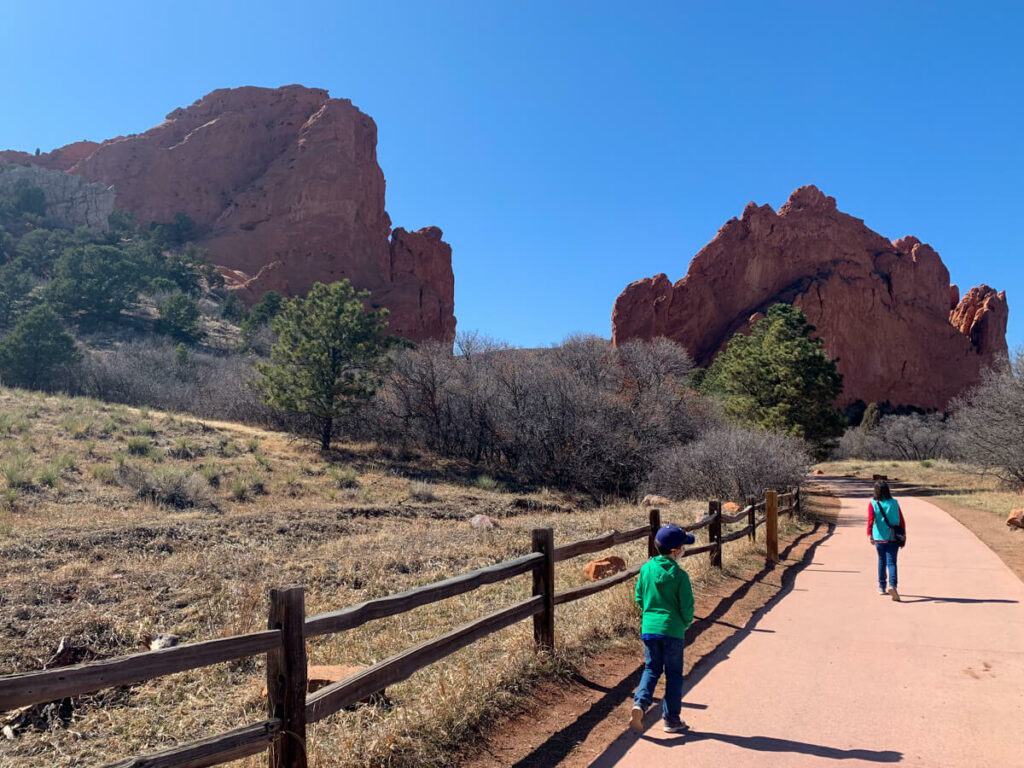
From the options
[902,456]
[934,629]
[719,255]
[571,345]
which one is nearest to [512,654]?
[934,629]

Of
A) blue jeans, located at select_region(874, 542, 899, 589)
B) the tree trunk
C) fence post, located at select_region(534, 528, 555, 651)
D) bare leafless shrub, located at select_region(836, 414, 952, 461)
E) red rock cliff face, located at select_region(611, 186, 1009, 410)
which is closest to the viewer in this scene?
fence post, located at select_region(534, 528, 555, 651)

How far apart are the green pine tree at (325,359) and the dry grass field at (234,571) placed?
11.6 ft

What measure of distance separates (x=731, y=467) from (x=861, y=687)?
1503cm

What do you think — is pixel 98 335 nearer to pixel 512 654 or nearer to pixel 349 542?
pixel 349 542

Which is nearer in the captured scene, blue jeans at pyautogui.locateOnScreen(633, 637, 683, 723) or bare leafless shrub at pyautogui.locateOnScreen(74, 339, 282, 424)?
blue jeans at pyautogui.locateOnScreen(633, 637, 683, 723)

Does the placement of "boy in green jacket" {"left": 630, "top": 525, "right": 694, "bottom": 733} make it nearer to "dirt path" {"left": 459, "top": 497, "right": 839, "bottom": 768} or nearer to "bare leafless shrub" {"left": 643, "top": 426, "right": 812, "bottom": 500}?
"dirt path" {"left": 459, "top": 497, "right": 839, "bottom": 768}

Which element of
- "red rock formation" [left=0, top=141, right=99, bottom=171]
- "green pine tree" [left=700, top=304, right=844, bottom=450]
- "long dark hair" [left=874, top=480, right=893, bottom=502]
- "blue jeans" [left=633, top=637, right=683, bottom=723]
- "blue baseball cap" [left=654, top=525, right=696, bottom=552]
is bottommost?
"blue jeans" [left=633, top=637, right=683, bottom=723]

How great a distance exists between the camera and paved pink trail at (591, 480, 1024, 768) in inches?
163

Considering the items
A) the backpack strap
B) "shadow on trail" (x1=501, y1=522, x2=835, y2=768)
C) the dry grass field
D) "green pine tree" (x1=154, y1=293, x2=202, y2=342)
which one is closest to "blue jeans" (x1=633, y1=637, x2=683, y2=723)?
"shadow on trail" (x1=501, y1=522, x2=835, y2=768)

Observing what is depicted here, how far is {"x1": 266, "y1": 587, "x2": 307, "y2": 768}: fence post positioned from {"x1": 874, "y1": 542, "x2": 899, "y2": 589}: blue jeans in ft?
26.7

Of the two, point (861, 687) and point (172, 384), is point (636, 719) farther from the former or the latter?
point (172, 384)

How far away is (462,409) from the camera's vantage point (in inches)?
1271

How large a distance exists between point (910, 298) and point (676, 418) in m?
60.1

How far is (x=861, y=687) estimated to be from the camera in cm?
533
